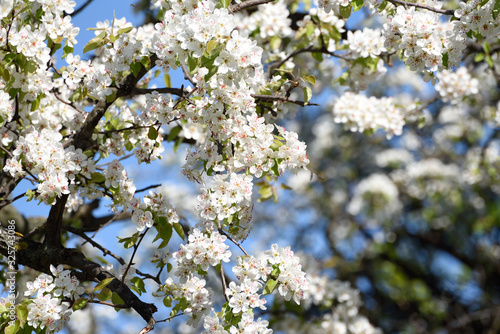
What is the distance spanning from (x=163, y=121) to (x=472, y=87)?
235 cm

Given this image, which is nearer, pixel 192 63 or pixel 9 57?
pixel 192 63

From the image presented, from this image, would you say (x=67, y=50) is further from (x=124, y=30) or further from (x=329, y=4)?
(x=329, y=4)

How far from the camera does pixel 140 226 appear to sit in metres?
1.96

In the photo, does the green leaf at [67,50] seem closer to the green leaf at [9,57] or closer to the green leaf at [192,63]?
the green leaf at [9,57]

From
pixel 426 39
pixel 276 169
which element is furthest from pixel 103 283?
pixel 426 39

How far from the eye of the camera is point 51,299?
1.87 metres

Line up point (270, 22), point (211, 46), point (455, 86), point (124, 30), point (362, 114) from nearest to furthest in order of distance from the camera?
point (211, 46) → point (124, 30) → point (270, 22) → point (362, 114) → point (455, 86)

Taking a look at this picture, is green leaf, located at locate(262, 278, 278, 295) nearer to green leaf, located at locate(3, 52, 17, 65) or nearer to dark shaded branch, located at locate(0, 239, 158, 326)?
dark shaded branch, located at locate(0, 239, 158, 326)

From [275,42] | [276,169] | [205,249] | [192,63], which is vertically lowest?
[205,249]

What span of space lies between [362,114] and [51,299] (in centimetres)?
211

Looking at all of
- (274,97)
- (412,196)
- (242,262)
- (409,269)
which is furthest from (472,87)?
(409,269)

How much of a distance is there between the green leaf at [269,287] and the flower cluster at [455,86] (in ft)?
6.96

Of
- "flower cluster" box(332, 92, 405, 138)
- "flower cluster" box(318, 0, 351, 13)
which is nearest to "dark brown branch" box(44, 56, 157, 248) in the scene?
"flower cluster" box(318, 0, 351, 13)

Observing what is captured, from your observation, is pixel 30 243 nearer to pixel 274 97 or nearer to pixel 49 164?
pixel 49 164
